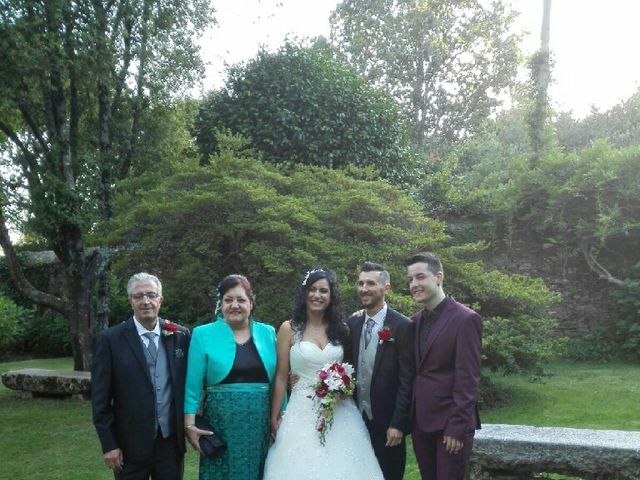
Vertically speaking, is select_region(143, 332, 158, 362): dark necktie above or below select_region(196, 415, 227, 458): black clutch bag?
above

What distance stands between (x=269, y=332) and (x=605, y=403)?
222 inches

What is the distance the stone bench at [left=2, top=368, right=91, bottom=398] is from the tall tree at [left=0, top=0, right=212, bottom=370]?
0.56m

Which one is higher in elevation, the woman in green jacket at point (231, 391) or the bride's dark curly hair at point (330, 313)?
the bride's dark curly hair at point (330, 313)

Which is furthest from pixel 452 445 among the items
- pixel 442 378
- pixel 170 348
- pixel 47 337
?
pixel 47 337

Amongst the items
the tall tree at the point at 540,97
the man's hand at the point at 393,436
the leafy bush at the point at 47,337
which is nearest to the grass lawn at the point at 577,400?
the man's hand at the point at 393,436

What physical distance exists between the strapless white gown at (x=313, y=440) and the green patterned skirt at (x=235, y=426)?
170 mm

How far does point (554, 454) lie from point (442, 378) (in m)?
1.50

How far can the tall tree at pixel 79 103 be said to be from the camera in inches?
359

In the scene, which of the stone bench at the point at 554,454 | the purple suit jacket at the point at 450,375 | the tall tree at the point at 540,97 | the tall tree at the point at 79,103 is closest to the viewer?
the purple suit jacket at the point at 450,375

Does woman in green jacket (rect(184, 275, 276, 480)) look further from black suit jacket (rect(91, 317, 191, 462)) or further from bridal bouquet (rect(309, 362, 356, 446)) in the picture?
bridal bouquet (rect(309, 362, 356, 446))

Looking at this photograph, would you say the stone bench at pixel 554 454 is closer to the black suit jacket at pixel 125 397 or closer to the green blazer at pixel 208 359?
the green blazer at pixel 208 359

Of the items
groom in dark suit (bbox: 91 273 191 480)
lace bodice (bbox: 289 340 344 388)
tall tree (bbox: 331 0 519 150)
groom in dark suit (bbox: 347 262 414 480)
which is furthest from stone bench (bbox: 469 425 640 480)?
tall tree (bbox: 331 0 519 150)

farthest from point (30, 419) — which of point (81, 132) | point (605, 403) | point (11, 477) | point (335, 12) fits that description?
point (335, 12)

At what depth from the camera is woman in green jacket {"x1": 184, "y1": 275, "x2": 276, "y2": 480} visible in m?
3.98
